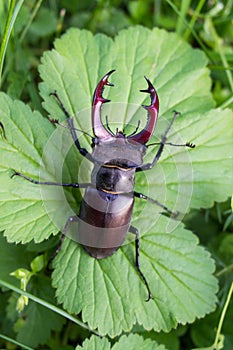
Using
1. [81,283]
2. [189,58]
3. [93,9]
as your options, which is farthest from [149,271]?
[93,9]

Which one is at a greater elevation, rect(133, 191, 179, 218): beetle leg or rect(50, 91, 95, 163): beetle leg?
rect(50, 91, 95, 163): beetle leg

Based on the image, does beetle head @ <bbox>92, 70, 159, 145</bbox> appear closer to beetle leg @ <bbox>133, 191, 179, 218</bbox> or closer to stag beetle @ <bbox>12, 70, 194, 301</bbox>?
stag beetle @ <bbox>12, 70, 194, 301</bbox>

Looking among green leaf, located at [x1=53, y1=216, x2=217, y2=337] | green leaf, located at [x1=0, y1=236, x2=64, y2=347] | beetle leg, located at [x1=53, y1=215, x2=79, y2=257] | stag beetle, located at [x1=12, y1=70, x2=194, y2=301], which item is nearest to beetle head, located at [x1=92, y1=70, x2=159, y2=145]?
stag beetle, located at [x1=12, y1=70, x2=194, y2=301]

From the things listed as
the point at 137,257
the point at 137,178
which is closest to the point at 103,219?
the point at 137,257

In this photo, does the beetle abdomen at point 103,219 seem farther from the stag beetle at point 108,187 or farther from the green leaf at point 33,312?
the green leaf at point 33,312

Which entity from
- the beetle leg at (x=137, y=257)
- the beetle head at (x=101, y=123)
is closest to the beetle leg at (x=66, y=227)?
the beetle leg at (x=137, y=257)

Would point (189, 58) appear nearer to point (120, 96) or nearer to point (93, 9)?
point (120, 96)

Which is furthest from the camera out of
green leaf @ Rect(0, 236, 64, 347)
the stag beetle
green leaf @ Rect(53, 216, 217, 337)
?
green leaf @ Rect(0, 236, 64, 347)

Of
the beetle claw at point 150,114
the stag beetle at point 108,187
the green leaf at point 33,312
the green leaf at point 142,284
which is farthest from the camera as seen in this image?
the green leaf at point 33,312

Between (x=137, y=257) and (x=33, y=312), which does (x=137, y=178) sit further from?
(x=33, y=312)
